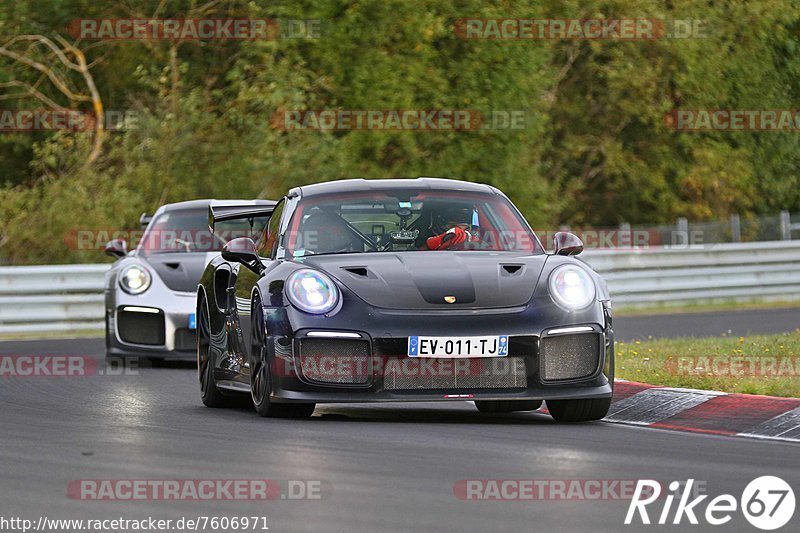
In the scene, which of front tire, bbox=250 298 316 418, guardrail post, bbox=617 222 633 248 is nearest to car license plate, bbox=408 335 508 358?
front tire, bbox=250 298 316 418

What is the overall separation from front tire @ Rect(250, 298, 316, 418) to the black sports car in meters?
0.01

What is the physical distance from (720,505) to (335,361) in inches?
119

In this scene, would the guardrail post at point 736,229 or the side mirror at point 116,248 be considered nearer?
the side mirror at point 116,248

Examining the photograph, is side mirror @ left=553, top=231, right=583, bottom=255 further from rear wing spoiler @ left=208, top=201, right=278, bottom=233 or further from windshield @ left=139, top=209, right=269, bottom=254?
windshield @ left=139, top=209, right=269, bottom=254

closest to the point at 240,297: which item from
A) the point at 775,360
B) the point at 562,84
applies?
the point at 775,360

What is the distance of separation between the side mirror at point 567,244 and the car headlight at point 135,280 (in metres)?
6.37

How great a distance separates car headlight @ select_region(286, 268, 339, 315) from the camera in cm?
919

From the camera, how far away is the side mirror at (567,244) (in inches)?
390

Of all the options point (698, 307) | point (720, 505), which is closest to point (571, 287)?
point (720, 505)

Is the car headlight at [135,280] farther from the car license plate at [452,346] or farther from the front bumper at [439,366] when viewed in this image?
the car license plate at [452,346]

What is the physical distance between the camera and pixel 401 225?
10250mm

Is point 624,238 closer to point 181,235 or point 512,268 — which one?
A: point 181,235

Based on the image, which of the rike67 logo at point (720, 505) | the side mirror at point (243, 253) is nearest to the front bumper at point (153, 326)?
the side mirror at point (243, 253)

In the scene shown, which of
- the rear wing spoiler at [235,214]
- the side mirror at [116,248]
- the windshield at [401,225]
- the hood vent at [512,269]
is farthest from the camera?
the side mirror at [116,248]
